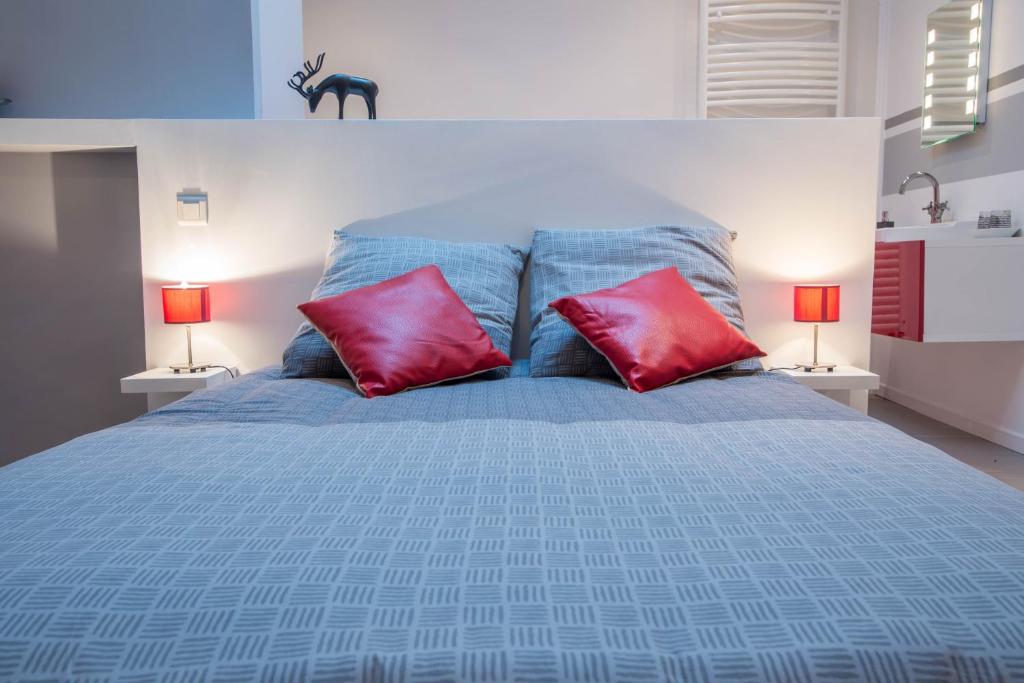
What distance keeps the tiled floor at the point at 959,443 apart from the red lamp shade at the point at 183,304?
279 centimetres

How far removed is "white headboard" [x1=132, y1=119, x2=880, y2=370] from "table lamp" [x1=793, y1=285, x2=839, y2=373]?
16 cm

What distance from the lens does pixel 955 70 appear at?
333 cm

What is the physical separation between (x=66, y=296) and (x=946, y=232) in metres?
3.49

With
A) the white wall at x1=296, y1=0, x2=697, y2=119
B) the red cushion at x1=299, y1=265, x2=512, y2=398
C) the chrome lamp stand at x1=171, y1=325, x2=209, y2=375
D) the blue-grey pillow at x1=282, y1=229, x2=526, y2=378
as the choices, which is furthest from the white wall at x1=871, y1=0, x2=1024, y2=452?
the chrome lamp stand at x1=171, y1=325, x2=209, y2=375

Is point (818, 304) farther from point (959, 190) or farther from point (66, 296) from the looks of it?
point (66, 296)

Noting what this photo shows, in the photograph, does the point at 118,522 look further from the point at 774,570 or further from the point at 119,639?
the point at 774,570

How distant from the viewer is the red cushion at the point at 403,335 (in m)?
1.76

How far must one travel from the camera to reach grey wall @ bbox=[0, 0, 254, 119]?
2.56m

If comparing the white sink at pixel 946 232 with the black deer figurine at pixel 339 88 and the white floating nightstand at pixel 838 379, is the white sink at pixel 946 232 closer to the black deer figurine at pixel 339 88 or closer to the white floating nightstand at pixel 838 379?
the white floating nightstand at pixel 838 379

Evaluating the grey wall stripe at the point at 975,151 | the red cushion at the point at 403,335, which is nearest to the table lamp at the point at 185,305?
the red cushion at the point at 403,335

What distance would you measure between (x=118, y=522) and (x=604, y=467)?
2.11 ft

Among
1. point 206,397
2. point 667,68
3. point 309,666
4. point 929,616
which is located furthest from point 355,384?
point 667,68

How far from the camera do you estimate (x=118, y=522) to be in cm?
88

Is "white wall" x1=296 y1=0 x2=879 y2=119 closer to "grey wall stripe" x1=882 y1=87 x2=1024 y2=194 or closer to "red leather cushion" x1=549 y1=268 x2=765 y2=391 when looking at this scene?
"grey wall stripe" x1=882 y1=87 x2=1024 y2=194
